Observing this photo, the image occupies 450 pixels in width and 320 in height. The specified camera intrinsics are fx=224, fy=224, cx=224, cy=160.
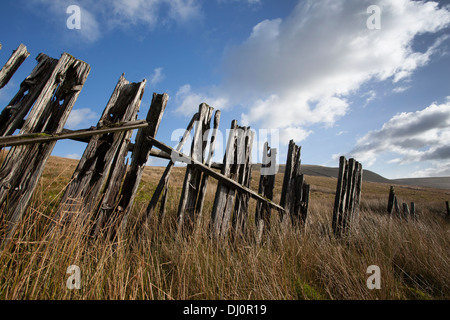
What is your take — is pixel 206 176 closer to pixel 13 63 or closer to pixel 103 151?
pixel 103 151

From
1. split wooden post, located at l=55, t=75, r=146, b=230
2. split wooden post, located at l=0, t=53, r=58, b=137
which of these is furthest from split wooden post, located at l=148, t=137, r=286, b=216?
split wooden post, located at l=0, t=53, r=58, b=137

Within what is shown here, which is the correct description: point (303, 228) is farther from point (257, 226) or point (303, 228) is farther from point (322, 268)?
point (322, 268)

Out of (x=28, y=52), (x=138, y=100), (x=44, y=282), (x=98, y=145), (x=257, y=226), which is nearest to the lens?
(x=44, y=282)

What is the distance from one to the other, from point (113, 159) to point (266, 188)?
243 cm

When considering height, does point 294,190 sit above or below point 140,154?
below

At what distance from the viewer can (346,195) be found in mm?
5043

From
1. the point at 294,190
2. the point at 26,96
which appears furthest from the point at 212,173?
the point at 26,96

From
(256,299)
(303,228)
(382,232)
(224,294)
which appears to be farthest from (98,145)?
(382,232)

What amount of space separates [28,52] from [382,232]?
18.7 ft

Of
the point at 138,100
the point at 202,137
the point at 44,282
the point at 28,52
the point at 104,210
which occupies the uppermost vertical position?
the point at 28,52

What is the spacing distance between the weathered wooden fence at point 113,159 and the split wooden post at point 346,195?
1180 mm

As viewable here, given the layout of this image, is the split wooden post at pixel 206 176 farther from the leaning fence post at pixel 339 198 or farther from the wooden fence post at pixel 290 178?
the leaning fence post at pixel 339 198

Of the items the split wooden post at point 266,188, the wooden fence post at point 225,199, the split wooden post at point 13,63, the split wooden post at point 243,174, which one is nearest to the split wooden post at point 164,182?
the wooden fence post at point 225,199

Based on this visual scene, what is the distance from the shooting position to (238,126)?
3.76 metres
